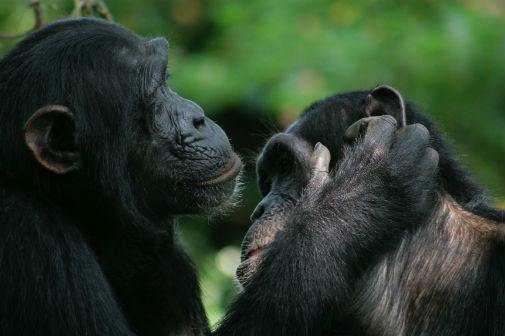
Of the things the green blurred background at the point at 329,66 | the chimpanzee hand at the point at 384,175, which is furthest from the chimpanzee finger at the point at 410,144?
the green blurred background at the point at 329,66

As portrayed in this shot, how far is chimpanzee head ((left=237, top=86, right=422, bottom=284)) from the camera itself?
5.70 metres

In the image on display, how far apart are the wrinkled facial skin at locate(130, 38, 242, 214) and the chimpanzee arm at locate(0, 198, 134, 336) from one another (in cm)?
58

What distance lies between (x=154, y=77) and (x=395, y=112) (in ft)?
4.41

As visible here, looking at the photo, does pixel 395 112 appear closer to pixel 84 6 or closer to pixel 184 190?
pixel 184 190

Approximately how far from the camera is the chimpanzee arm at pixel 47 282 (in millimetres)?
4750

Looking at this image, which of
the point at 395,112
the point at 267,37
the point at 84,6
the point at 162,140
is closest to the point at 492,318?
the point at 395,112

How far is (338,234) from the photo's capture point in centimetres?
514

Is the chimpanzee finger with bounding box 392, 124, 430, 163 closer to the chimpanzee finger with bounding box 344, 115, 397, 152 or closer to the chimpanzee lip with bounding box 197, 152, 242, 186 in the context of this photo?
the chimpanzee finger with bounding box 344, 115, 397, 152

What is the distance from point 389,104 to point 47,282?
2142mm

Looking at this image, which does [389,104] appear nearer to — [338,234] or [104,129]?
[338,234]

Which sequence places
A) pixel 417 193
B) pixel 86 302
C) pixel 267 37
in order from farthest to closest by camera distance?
pixel 267 37, pixel 417 193, pixel 86 302

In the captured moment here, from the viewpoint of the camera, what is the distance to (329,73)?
1100 cm

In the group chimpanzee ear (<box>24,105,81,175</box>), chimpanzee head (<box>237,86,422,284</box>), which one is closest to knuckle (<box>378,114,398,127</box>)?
chimpanzee head (<box>237,86,422,284</box>)

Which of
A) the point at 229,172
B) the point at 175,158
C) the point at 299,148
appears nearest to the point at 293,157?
the point at 299,148
